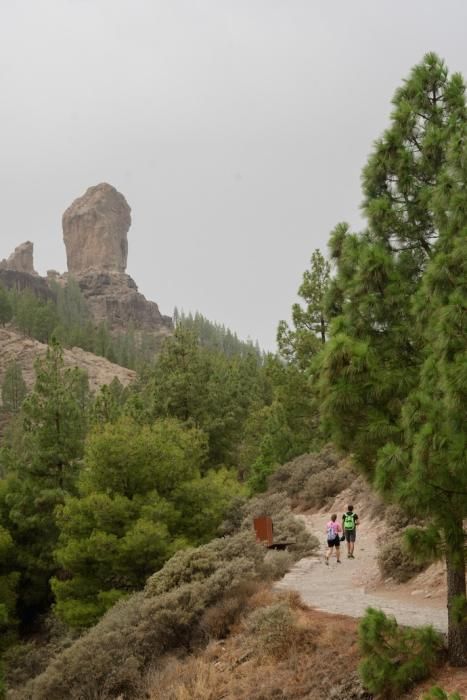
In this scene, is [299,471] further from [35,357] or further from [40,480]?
[35,357]

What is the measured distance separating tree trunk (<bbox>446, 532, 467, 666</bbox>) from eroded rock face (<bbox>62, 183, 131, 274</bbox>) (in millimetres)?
186527

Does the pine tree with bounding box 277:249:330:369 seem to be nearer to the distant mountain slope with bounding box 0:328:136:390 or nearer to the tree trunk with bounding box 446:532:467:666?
the tree trunk with bounding box 446:532:467:666

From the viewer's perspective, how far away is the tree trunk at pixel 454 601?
8281mm

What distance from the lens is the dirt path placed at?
12211 millimetres

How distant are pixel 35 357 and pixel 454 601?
103527 millimetres

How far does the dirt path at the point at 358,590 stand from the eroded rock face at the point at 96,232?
581ft

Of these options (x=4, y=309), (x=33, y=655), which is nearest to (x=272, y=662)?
(x=33, y=655)

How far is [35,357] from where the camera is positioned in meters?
106

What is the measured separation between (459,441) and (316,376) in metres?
3.18

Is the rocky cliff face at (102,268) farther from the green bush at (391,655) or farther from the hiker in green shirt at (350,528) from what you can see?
the green bush at (391,655)

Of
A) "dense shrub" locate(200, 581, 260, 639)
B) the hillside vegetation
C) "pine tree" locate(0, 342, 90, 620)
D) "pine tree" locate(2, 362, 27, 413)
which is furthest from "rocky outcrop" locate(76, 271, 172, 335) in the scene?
"dense shrub" locate(200, 581, 260, 639)

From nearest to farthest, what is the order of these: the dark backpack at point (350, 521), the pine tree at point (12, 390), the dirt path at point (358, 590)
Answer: the dirt path at point (358, 590) → the dark backpack at point (350, 521) → the pine tree at point (12, 390)

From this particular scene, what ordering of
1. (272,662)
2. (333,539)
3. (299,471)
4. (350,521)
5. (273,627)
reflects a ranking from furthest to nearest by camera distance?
(299,471)
(350,521)
(333,539)
(273,627)
(272,662)

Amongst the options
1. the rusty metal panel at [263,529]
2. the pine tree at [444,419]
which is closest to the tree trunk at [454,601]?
the pine tree at [444,419]
